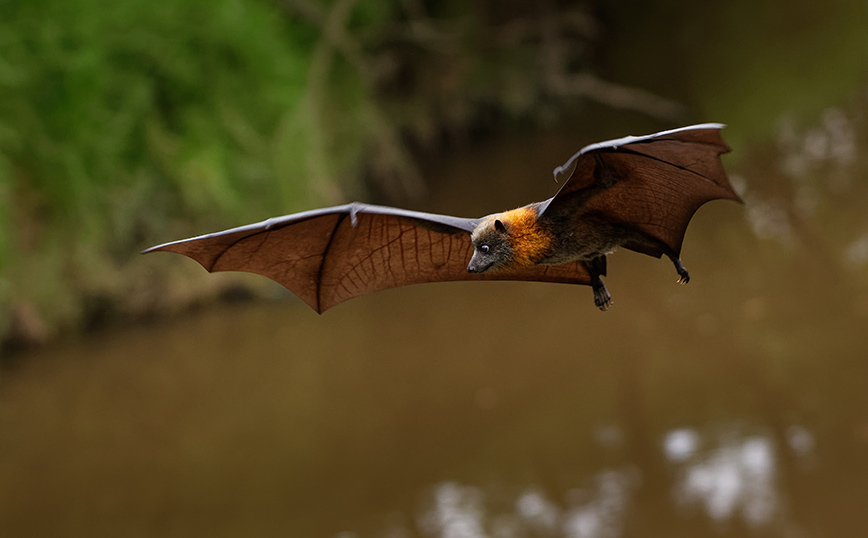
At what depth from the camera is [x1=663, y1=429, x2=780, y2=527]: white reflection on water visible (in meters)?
2.01

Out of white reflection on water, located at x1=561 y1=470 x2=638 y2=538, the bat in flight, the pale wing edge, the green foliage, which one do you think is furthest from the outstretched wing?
the green foliage

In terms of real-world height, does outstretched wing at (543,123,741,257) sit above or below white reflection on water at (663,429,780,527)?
above

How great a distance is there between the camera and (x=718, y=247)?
2301 mm

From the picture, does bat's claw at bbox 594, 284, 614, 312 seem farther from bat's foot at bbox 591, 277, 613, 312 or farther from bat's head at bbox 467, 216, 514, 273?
bat's head at bbox 467, 216, 514, 273

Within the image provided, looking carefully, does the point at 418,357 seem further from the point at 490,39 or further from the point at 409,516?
the point at 490,39

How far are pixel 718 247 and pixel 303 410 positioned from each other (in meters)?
1.39

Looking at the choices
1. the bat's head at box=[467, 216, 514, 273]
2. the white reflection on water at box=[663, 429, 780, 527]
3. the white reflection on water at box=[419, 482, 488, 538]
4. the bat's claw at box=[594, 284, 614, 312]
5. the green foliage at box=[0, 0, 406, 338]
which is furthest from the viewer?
the green foliage at box=[0, 0, 406, 338]

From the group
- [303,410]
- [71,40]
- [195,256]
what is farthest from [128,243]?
[195,256]

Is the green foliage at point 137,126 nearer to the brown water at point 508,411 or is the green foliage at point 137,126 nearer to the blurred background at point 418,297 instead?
the blurred background at point 418,297

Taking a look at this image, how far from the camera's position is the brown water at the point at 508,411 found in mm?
2082

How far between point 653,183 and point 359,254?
35 cm

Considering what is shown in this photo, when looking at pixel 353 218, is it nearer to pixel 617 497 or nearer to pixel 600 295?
pixel 600 295

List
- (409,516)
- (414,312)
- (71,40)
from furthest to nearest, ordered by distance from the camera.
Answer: (414,312)
(71,40)
(409,516)

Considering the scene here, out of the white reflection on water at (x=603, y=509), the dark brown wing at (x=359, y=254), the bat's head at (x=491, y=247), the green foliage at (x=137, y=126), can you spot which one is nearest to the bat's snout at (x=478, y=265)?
the bat's head at (x=491, y=247)
